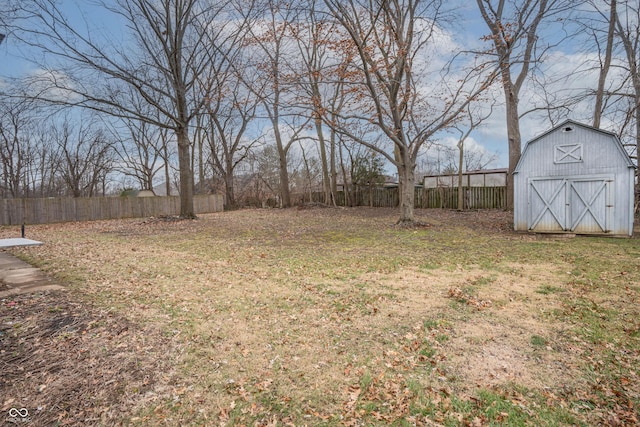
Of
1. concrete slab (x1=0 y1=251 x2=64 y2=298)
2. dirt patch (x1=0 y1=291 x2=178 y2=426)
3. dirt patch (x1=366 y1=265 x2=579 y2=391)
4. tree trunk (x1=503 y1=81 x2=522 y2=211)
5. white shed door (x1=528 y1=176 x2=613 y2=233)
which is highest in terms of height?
tree trunk (x1=503 y1=81 x2=522 y2=211)

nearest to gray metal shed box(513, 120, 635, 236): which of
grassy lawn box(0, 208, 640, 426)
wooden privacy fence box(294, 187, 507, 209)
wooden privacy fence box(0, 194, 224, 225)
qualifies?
grassy lawn box(0, 208, 640, 426)

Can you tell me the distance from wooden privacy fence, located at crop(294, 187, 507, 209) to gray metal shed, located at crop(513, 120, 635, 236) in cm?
684

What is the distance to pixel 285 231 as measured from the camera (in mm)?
11570

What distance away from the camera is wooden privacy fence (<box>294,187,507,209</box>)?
17.8 meters

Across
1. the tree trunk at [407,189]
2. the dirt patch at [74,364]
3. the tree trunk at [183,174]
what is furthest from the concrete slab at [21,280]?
the tree trunk at [407,189]

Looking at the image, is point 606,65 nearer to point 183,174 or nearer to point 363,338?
point 363,338

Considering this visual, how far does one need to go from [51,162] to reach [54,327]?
32094mm

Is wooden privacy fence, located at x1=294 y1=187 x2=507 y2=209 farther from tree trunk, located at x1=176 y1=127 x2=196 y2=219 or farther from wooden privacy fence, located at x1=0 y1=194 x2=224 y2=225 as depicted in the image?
wooden privacy fence, located at x1=0 y1=194 x2=224 y2=225

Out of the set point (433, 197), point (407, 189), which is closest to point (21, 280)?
point (407, 189)

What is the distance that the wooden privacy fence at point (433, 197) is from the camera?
17.8 m

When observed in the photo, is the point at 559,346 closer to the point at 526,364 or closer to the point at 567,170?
the point at 526,364

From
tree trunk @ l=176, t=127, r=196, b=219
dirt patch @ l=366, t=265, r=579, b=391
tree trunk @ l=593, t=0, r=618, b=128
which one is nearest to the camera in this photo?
dirt patch @ l=366, t=265, r=579, b=391

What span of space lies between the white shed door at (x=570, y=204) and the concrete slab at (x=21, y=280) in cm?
1207

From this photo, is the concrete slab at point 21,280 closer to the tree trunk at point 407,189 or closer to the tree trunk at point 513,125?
the tree trunk at point 407,189
